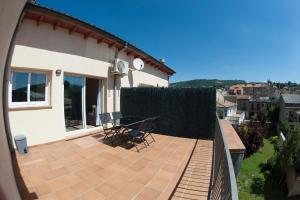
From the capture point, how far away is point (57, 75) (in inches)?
242

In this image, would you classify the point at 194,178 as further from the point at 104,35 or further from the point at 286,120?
the point at 286,120

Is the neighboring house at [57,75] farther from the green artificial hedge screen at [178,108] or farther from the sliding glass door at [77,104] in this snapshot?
the green artificial hedge screen at [178,108]

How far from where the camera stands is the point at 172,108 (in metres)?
7.95

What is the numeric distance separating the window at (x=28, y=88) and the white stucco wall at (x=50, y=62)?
26 centimetres

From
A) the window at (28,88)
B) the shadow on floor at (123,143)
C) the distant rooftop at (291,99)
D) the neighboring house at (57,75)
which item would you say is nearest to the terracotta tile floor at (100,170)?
the shadow on floor at (123,143)

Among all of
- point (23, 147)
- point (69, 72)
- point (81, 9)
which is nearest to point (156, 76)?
point (81, 9)

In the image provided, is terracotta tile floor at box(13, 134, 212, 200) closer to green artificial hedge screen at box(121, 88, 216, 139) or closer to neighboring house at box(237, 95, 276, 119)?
green artificial hedge screen at box(121, 88, 216, 139)

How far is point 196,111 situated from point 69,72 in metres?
5.18

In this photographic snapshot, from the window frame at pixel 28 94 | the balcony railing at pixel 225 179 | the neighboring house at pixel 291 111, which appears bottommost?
the neighboring house at pixel 291 111

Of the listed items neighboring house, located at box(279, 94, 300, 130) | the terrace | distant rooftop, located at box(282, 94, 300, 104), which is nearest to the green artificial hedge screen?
the terrace

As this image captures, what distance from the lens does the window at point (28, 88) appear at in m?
5.38

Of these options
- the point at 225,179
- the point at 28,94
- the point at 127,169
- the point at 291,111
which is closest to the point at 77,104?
the point at 28,94

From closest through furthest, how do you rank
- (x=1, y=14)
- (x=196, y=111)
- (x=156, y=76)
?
(x=1, y=14) < (x=196, y=111) < (x=156, y=76)

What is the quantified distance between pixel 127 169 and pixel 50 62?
4.34 m
